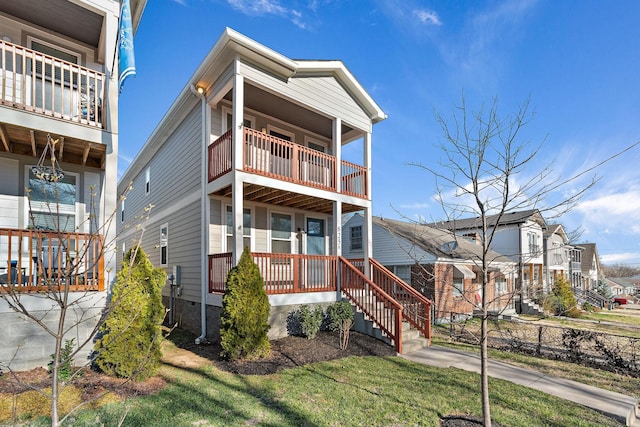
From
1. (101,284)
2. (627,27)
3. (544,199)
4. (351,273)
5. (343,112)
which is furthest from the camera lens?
(343,112)

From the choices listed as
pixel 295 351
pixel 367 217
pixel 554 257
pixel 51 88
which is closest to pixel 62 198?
pixel 51 88

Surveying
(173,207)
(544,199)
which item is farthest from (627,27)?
(173,207)

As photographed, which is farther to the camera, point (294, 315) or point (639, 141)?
point (294, 315)

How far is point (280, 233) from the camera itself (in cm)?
1150

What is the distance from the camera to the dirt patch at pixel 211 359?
5.20 meters

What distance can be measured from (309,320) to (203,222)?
4086 mm

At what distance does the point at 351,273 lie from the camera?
32.8 ft

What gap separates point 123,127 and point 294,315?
5997 mm

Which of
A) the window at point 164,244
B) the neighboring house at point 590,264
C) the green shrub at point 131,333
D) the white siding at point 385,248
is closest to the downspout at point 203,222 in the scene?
the green shrub at point 131,333

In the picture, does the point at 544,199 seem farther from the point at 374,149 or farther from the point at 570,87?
the point at 374,149

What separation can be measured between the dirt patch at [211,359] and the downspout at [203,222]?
2.27 feet

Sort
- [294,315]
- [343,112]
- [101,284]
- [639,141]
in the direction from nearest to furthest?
[639,141] < [101,284] < [294,315] < [343,112]

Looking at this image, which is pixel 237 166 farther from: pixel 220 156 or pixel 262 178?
pixel 220 156

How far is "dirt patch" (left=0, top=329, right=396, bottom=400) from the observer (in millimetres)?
5203
